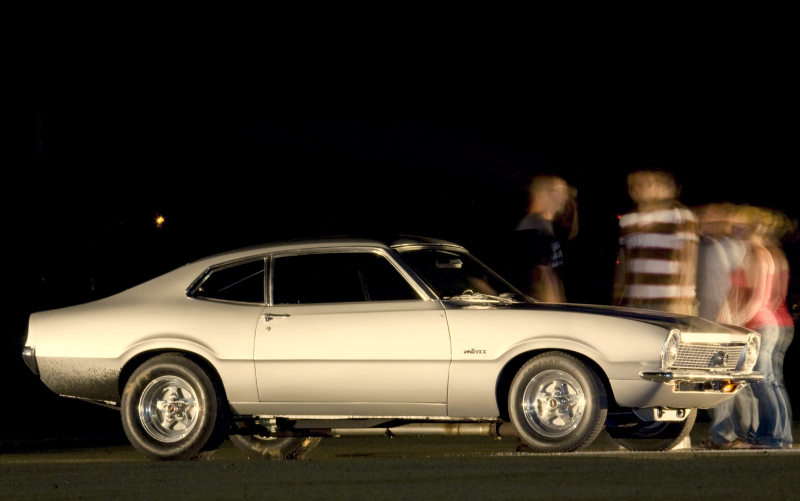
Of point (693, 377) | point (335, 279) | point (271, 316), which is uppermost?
point (335, 279)

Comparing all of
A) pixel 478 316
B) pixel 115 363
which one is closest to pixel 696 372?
pixel 478 316

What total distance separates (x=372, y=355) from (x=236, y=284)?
1.29 m

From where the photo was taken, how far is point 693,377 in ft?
31.9

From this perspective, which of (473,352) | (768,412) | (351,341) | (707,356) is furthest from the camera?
(768,412)

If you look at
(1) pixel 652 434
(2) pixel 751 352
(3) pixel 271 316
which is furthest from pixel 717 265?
(3) pixel 271 316

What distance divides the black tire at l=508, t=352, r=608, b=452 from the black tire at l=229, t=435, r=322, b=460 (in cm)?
234

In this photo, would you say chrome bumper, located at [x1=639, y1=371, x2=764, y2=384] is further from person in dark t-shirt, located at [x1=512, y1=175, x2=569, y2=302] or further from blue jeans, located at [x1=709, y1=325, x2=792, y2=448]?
person in dark t-shirt, located at [x1=512, y1=175, x2=569, y2=302]

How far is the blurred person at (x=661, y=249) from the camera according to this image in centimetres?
1148

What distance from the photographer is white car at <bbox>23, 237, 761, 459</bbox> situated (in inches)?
383

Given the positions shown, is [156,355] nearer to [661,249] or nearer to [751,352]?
[661,249]

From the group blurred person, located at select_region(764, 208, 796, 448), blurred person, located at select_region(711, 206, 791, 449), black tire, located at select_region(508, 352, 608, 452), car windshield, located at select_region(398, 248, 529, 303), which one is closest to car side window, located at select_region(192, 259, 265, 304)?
car windshield, located at select_region(398, 248, 529, 303)

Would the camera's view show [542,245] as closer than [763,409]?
No

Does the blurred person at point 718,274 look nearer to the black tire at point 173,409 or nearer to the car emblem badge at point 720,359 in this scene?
the car emblem badge at point 720,359

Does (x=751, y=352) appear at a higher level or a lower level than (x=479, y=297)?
lower
